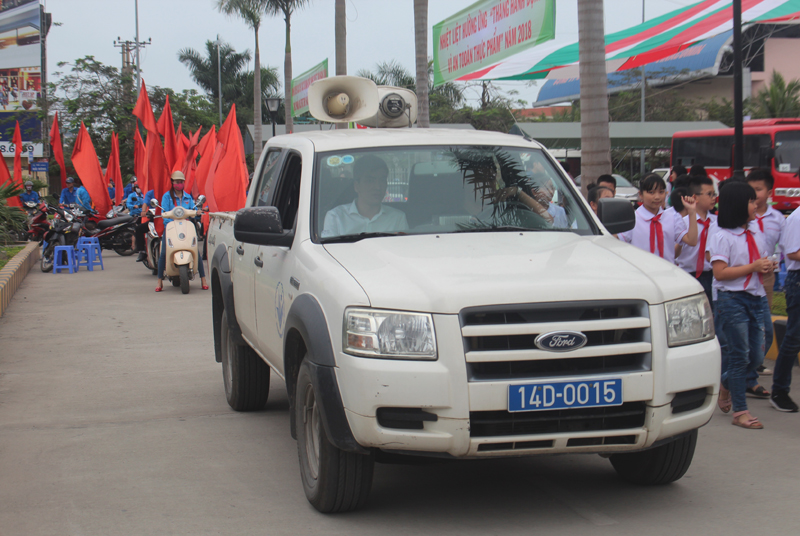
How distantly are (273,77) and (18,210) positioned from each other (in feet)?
164

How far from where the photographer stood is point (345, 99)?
25.3ft

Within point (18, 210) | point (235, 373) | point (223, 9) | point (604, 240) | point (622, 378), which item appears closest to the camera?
point (622, 378)

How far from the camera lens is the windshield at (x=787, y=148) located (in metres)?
24.1

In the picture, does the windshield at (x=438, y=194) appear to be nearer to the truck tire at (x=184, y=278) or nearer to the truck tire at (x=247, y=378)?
the truck tire at (x=247, y=378)

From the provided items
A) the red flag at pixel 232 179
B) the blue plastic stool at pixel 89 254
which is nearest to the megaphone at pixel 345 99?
the red flag at pixel 232 179

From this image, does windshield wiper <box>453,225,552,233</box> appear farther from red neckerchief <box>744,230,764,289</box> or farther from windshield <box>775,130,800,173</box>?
windshield <box>775,130,800,173</box>

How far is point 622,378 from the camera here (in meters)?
3.71

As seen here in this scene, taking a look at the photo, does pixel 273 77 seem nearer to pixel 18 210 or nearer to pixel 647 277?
pixel 18 210

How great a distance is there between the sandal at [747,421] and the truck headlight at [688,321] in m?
2.06

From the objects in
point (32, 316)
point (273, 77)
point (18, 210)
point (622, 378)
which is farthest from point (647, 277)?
point (273, 77)

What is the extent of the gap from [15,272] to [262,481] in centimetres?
1138

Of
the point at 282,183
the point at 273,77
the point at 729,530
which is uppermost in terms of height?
the point at 273,77

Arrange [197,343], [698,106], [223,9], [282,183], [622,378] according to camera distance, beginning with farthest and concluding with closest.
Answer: [698,106], [223,9], [197,343], [282,183], [622,378]

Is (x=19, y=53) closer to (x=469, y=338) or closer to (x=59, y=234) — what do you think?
(x=59, y=234)
